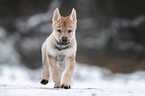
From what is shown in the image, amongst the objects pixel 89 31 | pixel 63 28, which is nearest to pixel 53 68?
pixel 63 28

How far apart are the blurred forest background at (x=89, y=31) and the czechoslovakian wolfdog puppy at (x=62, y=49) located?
3.53 meters

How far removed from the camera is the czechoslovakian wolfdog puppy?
1.50 m

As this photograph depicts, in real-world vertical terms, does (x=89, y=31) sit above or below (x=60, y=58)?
above

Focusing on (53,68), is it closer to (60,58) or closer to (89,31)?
(60,58)

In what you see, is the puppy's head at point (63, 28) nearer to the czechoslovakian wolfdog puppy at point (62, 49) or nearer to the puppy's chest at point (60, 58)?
the czechoslovakian wolfdog puppy at point (62, 49)

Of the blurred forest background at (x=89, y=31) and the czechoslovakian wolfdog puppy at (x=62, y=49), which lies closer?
the czechoslovakian wolfdog puppy at (x=62, y=49)

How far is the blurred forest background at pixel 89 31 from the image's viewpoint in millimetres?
5223

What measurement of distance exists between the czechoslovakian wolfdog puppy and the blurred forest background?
3527mm

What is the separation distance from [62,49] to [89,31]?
406cm

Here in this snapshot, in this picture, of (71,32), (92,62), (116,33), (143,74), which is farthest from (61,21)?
(116,33)

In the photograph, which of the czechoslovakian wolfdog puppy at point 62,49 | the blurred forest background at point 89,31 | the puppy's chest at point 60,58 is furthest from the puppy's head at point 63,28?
the blurred forest background at point 89,31

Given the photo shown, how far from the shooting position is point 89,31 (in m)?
5.50

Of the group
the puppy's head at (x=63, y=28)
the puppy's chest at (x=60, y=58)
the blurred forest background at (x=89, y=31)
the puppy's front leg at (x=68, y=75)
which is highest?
the blurred forest background at (x=89, y=31)

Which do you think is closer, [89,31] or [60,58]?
[60,58]
